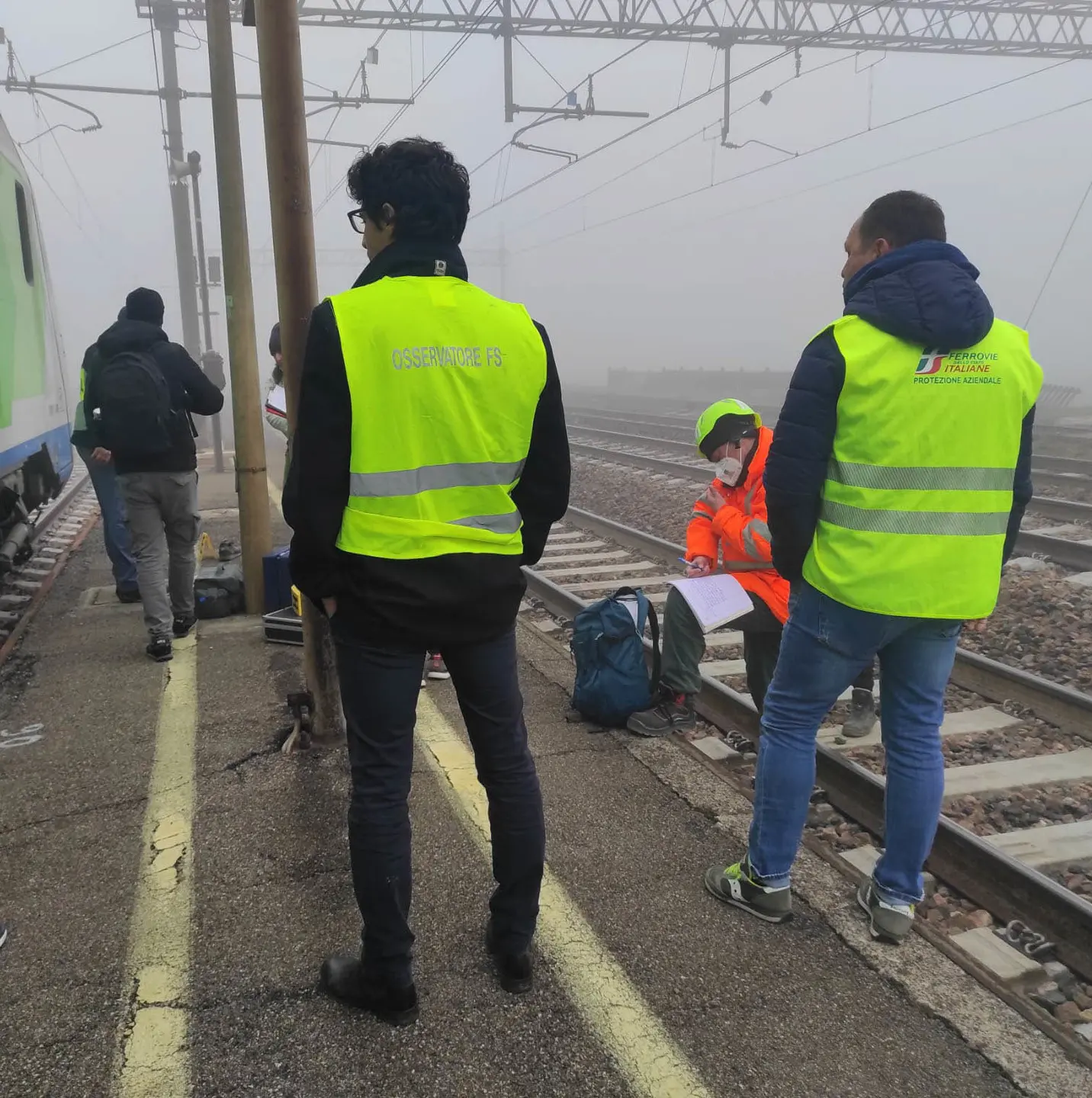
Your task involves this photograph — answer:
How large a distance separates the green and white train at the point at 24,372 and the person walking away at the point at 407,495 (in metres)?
4.07

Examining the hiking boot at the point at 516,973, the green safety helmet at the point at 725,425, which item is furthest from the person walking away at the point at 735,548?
the hiking boot at the point at 516,973

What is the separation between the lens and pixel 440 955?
2.56 meters

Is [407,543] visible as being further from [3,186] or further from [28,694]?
[3,186]

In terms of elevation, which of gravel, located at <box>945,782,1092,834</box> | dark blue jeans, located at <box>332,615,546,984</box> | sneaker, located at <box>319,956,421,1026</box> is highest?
dark blue jeans, located at <box>332,615,546,984</box>

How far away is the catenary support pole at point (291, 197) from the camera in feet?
11.7

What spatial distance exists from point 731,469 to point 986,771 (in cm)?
173

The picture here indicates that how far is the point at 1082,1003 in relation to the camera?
251 cm

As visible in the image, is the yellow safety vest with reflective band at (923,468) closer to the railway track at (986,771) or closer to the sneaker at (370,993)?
the railway track at (986,771)

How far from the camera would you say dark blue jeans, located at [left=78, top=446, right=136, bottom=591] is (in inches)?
251

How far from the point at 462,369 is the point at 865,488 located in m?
1.16

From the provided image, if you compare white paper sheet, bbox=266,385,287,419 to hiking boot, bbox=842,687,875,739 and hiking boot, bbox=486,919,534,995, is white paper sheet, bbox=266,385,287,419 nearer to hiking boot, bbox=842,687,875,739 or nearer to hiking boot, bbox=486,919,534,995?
hiking boot, bbox=486,919,534,995

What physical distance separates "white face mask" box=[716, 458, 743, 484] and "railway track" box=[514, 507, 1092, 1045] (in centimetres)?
76

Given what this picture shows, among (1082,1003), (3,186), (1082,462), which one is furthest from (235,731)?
(1082,462)

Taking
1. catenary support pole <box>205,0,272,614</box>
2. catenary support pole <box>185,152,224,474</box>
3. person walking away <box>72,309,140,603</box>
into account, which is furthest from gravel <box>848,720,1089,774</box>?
catenary support pole <box>185,152,224,474</box>
